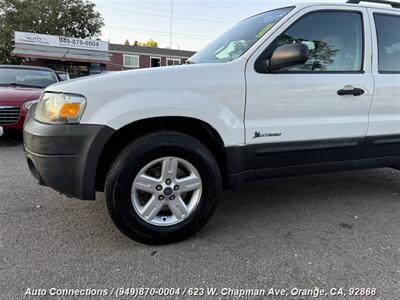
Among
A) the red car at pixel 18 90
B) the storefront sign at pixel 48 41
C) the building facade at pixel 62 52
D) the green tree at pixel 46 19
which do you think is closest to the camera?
the red car at pixel 18 90

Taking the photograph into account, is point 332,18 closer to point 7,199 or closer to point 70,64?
point 7,199

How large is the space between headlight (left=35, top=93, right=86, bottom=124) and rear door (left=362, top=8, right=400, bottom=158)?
249cm

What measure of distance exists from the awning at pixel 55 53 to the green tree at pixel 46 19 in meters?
6.66

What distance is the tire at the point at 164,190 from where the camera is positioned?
2.47 m

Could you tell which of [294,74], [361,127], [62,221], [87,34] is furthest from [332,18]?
[87,34]

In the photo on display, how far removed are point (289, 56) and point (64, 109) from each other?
164 centimetres

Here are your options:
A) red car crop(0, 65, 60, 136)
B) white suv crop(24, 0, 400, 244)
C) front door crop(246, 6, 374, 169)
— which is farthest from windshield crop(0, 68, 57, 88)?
front door crop(246, 6, 374, 169)

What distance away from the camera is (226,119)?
106 inches

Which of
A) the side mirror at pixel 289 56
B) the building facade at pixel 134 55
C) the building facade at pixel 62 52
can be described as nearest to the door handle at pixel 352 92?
the side mirror at pixel 289 56

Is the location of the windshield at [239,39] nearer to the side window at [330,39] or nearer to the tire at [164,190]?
the side window at [330,39]

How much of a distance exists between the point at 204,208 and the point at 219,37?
71.7 inches

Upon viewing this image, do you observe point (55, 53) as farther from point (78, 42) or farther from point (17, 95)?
point (17, 95)

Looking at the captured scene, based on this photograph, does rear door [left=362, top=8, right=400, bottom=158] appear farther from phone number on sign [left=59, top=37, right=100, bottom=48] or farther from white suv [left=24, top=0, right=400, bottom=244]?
phone number on sign [left=59, top=37, right=100, bottom=48]

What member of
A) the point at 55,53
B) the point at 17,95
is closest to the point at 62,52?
the point at 55,53
